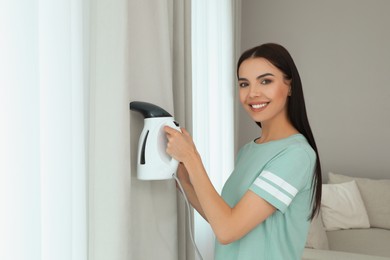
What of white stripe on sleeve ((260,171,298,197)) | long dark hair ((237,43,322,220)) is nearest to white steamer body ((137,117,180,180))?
white stripe on sleeve ((260,171,298,197))

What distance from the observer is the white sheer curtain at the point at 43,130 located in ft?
2.09

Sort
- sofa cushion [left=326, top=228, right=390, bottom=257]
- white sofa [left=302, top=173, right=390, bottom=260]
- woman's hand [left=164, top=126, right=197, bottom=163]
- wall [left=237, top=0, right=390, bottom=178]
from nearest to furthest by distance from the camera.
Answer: woman's hand [left=164, top=126, right=197, bottom=163], sofa cushion [left=326, top=228, right=390, bottom=257], white sofa [left=302, top=173, right=390, bottom=260], wall [left=237, top=0, right=390, bottom=178]

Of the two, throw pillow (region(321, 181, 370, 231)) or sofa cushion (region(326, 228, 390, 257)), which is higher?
throw pillow (region(321, 181, 370, 231))

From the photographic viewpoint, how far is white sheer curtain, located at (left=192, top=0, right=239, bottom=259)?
183 cm

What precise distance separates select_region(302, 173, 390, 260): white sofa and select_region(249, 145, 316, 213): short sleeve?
1.76m

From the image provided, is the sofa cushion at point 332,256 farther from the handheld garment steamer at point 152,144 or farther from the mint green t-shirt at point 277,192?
the handheld garment steamer at point 152,144

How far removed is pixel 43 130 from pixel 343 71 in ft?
10.1

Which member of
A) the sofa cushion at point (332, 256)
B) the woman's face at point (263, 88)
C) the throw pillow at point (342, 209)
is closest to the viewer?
the woman's face at point (263, 88)

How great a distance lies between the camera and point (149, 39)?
1.02 m

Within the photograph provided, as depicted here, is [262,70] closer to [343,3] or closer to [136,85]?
[136,85]

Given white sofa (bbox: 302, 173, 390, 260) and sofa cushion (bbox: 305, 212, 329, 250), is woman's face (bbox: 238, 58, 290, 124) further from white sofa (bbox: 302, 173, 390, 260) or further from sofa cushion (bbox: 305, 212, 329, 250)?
white sofa (bbox: 302, 173, 390, 260)

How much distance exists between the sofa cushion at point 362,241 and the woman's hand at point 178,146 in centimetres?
198

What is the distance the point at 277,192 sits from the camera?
93cm

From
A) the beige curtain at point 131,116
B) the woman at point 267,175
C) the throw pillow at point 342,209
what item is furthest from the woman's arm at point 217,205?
the throw pillow at point 342,209
